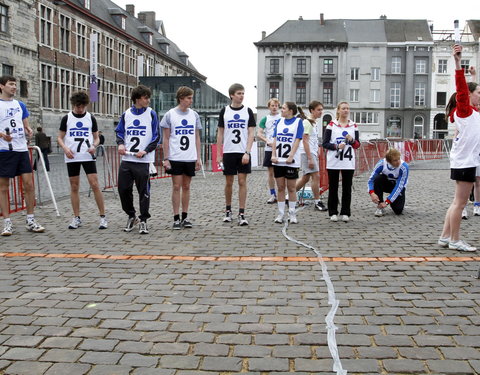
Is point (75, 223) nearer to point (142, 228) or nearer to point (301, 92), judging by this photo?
point (142, 228)

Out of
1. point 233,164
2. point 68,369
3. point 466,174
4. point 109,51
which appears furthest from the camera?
point 109,51

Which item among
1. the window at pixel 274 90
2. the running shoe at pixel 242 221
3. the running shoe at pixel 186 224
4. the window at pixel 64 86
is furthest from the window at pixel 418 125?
the running shoe at pixel 186 224

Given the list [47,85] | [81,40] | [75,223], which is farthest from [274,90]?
[75,223]

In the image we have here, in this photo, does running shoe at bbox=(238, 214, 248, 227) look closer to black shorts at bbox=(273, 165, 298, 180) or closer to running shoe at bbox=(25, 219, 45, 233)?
black shorts at bbox=(273, 165, 298, 180)

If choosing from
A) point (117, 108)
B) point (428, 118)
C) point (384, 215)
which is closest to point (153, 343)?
point (384, 215)

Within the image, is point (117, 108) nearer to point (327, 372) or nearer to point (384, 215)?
point (384, 215)

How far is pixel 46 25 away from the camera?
3909cm

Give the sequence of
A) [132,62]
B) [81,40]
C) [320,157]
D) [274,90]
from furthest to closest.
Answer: [274,90] < [132,62] < [81,40] < [320,157]

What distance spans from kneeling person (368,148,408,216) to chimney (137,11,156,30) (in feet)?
217

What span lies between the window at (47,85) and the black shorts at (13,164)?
33253 mm

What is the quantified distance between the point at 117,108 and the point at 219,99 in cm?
2565

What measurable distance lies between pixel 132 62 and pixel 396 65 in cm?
3459

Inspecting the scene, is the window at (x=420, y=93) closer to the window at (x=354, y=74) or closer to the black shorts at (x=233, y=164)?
the window at (x=354, y=74)

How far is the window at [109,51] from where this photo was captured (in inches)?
2004
